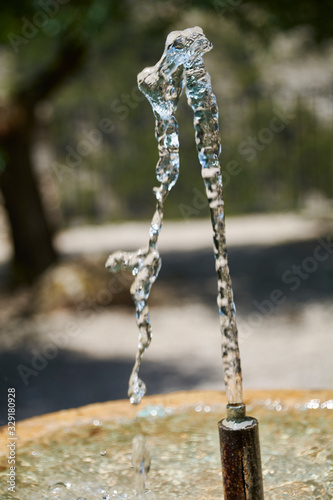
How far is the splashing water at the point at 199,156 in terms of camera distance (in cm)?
147

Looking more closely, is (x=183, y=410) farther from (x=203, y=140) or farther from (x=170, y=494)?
(x=203, y=140)

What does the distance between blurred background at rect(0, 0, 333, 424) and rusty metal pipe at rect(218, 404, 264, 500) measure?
2.76 meters

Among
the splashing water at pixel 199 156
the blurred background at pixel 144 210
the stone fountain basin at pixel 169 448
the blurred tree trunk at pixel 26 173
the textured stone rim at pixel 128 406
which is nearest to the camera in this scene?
the splashing water at pixel 199 156

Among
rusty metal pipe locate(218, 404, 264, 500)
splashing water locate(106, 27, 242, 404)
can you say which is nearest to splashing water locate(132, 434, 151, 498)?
splashing water locate(106, 27, 242, 404)

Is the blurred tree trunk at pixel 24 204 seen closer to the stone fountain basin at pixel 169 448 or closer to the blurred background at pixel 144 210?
the blurred background at pixel 144 210

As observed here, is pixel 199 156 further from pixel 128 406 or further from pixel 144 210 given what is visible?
pixel 144 210

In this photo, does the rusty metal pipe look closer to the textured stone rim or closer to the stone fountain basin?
the stone fountain basin

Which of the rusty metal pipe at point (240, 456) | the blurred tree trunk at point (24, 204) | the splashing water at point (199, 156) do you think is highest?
the blurred tree trunk at point (24, 204)

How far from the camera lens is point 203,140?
147 centimetres

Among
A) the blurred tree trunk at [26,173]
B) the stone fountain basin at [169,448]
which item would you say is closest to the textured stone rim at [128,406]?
the stone fountain basin at [169,448]

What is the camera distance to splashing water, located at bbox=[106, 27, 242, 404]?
57.7 inches

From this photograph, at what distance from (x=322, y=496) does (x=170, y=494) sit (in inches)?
15.1

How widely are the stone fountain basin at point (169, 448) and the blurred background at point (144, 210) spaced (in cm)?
212

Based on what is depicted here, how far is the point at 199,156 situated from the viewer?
1.51 m
